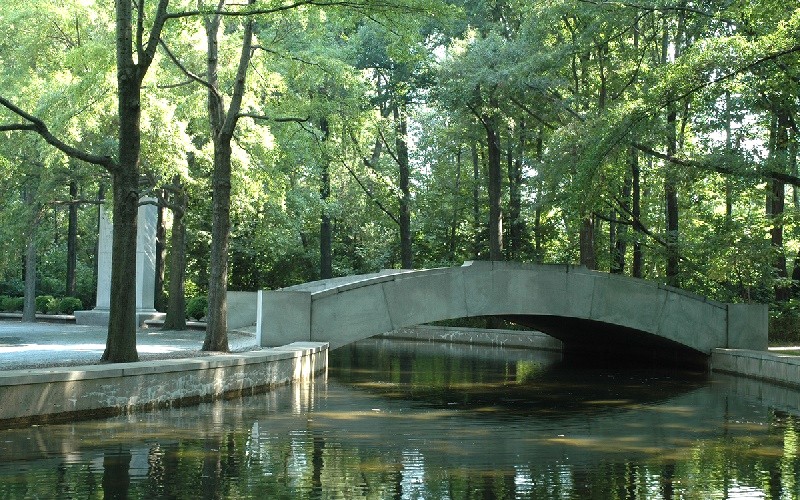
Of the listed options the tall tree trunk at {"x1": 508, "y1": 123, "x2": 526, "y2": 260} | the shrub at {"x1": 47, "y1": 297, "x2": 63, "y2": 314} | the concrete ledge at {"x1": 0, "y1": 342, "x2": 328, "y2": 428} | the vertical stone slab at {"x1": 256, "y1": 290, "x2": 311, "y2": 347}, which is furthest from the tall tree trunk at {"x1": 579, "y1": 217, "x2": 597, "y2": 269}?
the shrub at {"x1": 47, "y1": 297, "x2": 63, "y2": 314}

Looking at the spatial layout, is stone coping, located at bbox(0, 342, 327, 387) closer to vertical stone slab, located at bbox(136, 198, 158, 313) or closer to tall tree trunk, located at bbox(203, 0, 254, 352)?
tall tree trunk, located at bbox(203, 0, 254, 352)

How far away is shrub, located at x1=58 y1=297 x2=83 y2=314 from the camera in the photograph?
37.8 m

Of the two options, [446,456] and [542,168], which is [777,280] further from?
[446,456]

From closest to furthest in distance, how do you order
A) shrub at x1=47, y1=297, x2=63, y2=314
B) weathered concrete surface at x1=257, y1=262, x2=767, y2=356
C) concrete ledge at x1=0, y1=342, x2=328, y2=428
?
concrete ledge at x1=0, y1=342, x2=328, y2=428 < weathered concrete surface at x1=257, y1=262, x2=767, y2=356 < shrub at x1=47, y1=297, x2=63, y2=314

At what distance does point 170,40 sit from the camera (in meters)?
24.5

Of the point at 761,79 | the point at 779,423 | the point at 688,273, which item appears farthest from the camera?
the point at 688,273

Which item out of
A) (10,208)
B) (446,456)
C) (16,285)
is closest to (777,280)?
(446,456)

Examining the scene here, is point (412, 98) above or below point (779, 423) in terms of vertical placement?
above

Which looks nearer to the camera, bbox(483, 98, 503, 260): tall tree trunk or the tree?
the tree

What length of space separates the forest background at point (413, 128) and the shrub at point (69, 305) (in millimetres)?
2169

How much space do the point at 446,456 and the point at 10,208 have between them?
922 inches

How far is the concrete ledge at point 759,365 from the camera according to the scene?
20.8 meters

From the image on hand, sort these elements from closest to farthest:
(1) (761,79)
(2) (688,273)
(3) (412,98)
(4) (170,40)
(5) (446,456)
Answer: (5) (446,456) < (1) (761,79) < (4) (170,40) < (2) (688,273) < (3) (412,98)

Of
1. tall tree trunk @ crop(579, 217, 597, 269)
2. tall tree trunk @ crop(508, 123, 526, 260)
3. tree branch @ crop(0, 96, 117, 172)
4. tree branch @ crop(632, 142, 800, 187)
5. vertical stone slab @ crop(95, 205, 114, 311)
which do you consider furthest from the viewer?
tall tree trunk @ crop(508, 123, 526, 260)
